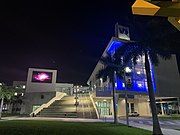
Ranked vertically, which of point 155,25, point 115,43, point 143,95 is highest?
point 115,43

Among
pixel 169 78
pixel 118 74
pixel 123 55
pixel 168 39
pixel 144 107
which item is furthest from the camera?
pixel 169 78

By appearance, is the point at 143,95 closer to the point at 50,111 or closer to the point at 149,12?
the point at 50,111

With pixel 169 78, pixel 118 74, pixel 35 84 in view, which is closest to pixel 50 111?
pixel 118 74

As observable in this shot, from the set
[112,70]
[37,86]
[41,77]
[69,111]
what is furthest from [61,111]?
[41,77]

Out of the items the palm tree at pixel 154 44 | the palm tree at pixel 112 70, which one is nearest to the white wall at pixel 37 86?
the palm tree at pixel 112 70

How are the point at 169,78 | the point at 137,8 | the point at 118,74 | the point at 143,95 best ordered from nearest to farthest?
1. the point at 137,8
2. the point at 118,74
3. the point at 143,95
4. the point at 169,78

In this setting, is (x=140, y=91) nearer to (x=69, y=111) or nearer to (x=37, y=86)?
(x=69, y=111)

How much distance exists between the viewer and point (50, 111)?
43.1 meters

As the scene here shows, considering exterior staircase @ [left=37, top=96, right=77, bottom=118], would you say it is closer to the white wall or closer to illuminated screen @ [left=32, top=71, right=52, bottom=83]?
the white wall

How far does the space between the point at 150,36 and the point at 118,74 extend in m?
13.9

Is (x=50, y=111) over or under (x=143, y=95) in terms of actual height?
under

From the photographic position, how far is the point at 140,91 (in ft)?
188

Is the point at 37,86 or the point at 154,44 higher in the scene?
the point at 37,86

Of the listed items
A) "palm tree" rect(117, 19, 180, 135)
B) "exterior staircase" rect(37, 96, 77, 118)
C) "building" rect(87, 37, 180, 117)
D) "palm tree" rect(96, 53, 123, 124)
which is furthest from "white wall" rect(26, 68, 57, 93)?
"palm tree" rect(117, 19, 180, 135)
